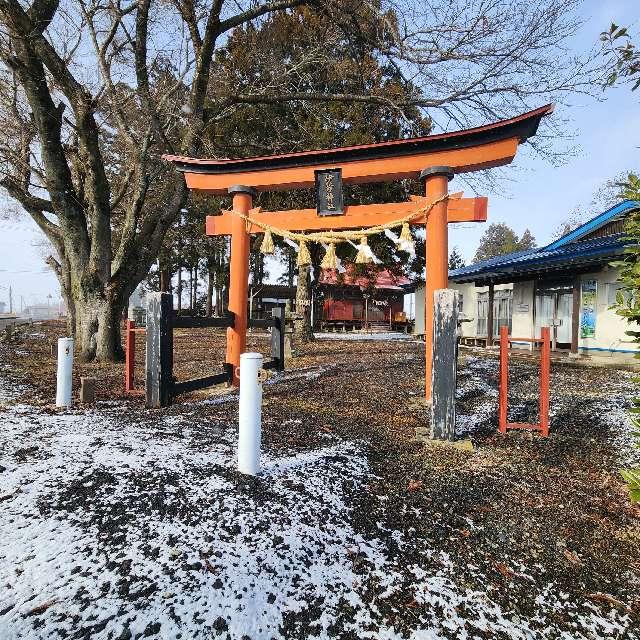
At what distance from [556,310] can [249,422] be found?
13.9 metres

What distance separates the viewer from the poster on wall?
1205cm

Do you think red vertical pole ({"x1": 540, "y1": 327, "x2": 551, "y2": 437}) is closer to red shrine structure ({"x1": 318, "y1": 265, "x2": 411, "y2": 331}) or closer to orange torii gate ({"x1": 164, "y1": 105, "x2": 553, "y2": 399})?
orange torii gate ({"x1": 164, "y1": 105, "x2": 553, "y2": 399})

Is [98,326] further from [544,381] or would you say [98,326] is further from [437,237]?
[544,381]

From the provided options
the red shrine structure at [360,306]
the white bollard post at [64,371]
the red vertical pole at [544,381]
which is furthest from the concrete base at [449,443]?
the red shrine structure at [360,306]

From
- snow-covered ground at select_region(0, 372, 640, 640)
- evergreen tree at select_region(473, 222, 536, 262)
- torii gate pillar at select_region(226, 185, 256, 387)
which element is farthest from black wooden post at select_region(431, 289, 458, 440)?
evergreen tree at select_region(473, 222, 536, 262)

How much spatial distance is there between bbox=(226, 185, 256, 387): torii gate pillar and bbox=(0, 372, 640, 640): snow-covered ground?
3.42m

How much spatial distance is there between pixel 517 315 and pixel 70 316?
55.7ft

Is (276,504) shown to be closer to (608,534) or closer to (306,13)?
(608,534)

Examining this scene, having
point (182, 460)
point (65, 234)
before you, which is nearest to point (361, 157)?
point (182, 460)

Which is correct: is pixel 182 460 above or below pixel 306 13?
below

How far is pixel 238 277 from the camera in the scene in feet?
21.8

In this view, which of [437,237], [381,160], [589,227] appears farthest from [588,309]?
[381,160]

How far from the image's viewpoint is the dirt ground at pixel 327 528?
1790mm

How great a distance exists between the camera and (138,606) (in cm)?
175
